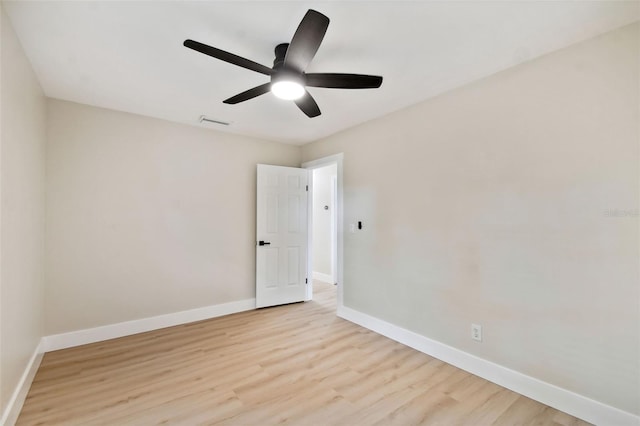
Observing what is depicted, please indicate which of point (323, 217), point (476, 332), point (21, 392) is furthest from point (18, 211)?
point (323, 217)

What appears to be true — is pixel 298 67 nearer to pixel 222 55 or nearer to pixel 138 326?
pixel 222 55

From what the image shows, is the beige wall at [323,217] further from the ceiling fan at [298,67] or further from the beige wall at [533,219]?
the ceiling fan at [298,67]

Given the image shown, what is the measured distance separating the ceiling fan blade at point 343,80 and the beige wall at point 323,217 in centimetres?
379

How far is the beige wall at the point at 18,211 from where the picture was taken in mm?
1658

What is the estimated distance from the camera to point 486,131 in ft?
7.68

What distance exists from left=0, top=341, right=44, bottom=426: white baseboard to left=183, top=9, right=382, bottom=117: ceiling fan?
241 cm

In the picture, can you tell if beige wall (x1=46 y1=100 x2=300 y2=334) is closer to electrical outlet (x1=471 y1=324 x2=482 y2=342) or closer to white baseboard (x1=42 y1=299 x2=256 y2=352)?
white baseboard (x1=42 y1=299 x2=256 y2=352)

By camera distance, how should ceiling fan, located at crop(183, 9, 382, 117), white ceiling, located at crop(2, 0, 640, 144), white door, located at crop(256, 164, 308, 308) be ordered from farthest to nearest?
white door, located at crop(256, 164, 308, 308) < white ceiling, located at crop(2, 0, 640, 144) < ceiling fan, located at crop(183, 9, 382, 117)

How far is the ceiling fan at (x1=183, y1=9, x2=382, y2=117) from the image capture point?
57.2 inches

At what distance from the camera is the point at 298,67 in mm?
1743

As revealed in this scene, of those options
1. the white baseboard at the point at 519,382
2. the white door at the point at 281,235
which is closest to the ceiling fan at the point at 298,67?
the white door at the point at 281,235

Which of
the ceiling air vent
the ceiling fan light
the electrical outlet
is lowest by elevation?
the electrical outlet

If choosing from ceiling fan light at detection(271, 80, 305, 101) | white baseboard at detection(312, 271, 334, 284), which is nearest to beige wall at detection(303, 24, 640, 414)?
ceiling fan light at detection(271, 80, 305, 101)

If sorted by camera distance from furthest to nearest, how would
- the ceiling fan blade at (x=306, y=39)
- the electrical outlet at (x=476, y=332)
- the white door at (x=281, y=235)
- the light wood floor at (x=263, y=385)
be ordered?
the white door at (x=281, y=235), the electrical outlet at (x=476, y=332), the light wood floor at (x=263, y=385), the ceiling fan blade at (x=306, y=39)
